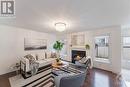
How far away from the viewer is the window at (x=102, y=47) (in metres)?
5.83

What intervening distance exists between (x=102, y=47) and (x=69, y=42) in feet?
9.20

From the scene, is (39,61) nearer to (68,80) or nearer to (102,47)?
(68,80)

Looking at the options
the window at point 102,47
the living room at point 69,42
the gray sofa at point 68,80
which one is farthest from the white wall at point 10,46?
the window at point 102,47

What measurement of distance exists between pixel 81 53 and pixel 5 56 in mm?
4673

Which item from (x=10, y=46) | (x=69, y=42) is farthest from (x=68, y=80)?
(x=69, y=42)

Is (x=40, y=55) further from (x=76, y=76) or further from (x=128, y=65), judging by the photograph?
(x=128, y=65)

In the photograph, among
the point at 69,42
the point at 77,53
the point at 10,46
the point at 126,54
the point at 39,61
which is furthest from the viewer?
the point at 69,42

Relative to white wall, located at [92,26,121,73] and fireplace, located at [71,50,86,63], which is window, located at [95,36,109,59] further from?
fireplace, located at [71,50,86,63]

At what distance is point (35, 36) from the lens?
6.63m

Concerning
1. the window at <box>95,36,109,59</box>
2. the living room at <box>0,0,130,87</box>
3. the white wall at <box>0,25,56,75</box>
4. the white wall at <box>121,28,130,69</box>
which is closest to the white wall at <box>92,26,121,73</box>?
the living room at <box>0,0,130,87</box>

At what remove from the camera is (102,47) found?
6094 mm

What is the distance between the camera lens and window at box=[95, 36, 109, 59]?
5.83 metres

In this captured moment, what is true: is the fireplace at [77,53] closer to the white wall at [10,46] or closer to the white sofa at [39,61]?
the white sofa at [39,61]

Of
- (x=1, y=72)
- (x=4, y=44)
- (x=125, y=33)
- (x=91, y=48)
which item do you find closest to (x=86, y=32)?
(x=91, y=48)
